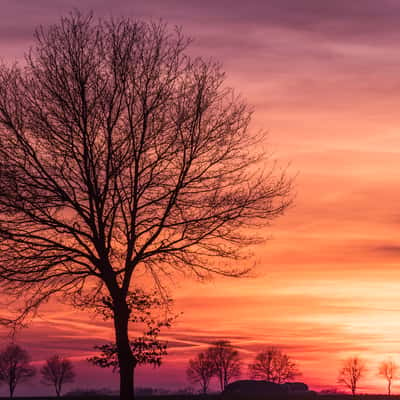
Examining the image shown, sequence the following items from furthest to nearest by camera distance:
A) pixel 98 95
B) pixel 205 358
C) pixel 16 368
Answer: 1. pixel 205 358
2. pixel 16 368
3. pixel 98 95

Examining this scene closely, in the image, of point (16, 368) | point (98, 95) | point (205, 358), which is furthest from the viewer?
point (205, 358)

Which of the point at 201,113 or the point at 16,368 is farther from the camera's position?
the point at 16,368

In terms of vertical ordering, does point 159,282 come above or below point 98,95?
below

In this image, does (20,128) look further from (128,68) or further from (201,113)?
(201,113)

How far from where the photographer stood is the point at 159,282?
87.1 feet

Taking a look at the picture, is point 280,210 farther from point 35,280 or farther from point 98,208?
point 35,280

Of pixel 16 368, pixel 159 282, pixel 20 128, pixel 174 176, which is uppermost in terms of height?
pixel 20 128

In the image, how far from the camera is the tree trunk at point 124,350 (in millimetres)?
25547

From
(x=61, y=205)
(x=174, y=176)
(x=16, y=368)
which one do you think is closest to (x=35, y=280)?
(x=61, y=205)

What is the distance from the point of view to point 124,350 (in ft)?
83.9

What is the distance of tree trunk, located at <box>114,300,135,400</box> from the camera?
2555cm

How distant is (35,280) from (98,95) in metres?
7.19

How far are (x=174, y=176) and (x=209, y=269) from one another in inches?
148

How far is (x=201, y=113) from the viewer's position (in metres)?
25.7
